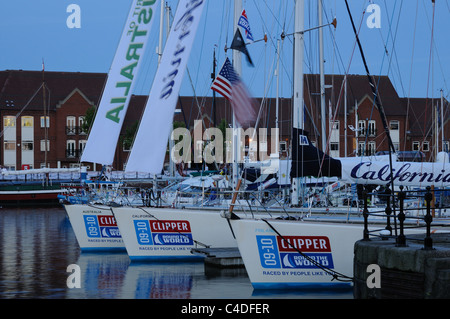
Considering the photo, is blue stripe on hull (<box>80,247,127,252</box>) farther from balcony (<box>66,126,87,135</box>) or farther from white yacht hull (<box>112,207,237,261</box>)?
balcony (<box>66,126,87,135</box>)

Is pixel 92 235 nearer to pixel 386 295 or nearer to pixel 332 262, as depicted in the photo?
pixel 332 262

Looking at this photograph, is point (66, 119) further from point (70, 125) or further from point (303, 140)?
point (303, 140)

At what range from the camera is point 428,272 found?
12359 mm

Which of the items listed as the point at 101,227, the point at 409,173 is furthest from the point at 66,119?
the point at 409,173

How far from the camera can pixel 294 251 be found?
1923cm

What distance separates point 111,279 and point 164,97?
620 cm

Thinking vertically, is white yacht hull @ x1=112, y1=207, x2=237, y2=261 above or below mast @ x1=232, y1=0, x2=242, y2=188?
below

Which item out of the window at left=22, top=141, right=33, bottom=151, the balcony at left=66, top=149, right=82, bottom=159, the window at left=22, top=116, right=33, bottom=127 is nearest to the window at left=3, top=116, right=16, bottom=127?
the window at left=22, top=116, right=33, bottom=127

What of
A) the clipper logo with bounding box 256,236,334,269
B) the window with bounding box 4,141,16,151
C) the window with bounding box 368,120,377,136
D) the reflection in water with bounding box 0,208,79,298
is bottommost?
the reflection in water with bounding box 0,208,79,298

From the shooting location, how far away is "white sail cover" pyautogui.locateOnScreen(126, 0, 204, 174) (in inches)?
949

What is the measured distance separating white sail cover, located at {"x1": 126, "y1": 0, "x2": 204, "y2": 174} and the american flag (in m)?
1.90

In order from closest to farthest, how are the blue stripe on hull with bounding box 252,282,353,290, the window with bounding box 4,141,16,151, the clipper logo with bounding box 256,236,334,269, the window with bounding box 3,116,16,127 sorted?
1. the clipper logo with bounding box 256,236,334,269
2. the blue stripe on hull with bounding box 252,282,353,290
3. the window with bounding box 3,116,16,127
4. the window with bounding box 4,141,16,151

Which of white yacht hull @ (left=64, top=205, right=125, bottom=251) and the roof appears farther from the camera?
the roof

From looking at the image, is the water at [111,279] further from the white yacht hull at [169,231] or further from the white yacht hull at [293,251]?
the white yacht hull at [169,231]
